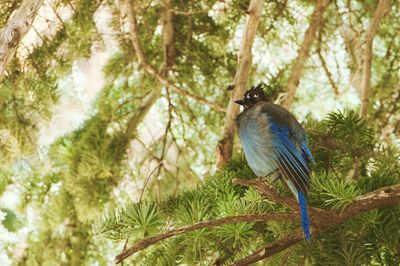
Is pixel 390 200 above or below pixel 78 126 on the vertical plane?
below

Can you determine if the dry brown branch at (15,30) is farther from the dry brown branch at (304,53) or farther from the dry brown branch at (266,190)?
the dry brown branch at (304,53)

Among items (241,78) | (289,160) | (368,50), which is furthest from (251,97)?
(368,50)

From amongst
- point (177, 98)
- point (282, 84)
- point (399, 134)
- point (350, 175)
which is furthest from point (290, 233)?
point (177, 98)

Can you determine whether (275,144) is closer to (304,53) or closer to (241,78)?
(241,78)

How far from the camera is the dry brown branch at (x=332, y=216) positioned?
1.35 metres

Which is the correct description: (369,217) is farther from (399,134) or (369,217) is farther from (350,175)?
(399,134)

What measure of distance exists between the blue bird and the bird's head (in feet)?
0.26

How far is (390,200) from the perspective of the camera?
1372 mm

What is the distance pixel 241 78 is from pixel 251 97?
5.7 inches

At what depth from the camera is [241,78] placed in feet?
7.04

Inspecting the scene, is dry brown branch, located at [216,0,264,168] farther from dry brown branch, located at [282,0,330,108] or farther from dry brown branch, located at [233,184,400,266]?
dry brown branch, located at [233,184,400,266]

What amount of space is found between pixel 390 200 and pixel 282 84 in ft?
4.86

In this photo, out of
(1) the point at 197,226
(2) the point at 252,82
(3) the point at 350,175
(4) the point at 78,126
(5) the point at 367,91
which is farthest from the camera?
(2) the point at 252,82

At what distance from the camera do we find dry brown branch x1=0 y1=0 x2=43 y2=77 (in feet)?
4.49
